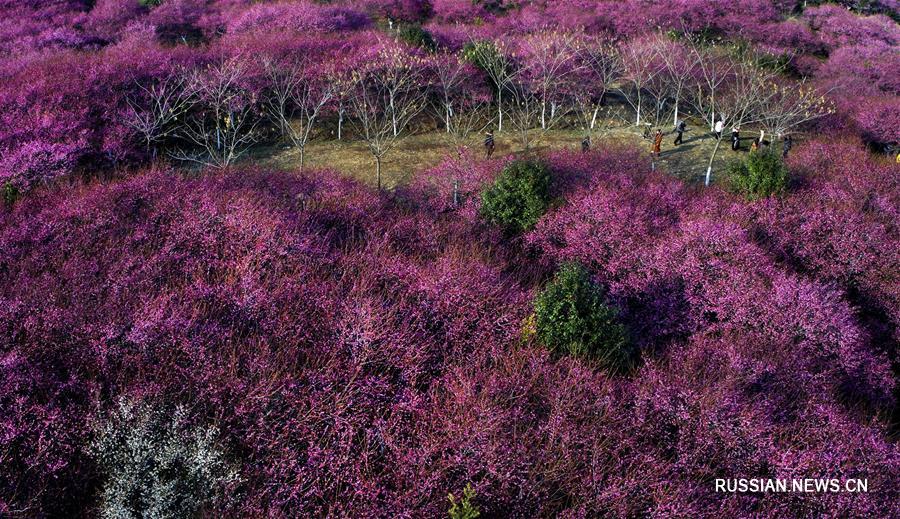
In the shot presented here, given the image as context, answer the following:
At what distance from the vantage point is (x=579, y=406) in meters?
11.3

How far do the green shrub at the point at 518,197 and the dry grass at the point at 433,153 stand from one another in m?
6.38

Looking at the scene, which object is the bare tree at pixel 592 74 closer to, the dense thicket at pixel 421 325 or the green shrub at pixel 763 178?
the dense thicket at pixel 421 325

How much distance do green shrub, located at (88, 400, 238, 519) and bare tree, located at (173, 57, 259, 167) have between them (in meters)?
19.0

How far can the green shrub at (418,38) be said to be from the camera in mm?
34531

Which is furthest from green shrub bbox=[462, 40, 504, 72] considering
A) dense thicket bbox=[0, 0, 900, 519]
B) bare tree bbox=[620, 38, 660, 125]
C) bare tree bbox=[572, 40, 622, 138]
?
bare tree bbox=[620, 38, 660, 125]

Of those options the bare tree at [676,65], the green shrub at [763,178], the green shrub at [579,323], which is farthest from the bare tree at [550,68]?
the green shrub at [579,323]

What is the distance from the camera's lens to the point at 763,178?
21.2 metres

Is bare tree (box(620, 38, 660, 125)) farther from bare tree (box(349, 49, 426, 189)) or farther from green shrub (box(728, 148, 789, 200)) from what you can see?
bare tree (box(349, 49, 426, 189))

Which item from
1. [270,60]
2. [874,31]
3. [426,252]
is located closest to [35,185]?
[270,60]

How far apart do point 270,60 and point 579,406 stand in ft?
86.0

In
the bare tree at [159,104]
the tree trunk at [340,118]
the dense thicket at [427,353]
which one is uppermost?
the bare tree at [159,104]

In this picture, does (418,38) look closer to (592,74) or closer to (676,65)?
(592,74)

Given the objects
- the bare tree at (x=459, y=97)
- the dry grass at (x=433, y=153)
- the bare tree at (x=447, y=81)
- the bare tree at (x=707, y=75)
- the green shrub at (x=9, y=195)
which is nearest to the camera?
the green shrub at (x=9, y=195)

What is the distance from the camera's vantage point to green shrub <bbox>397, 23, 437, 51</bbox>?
34531 mm
